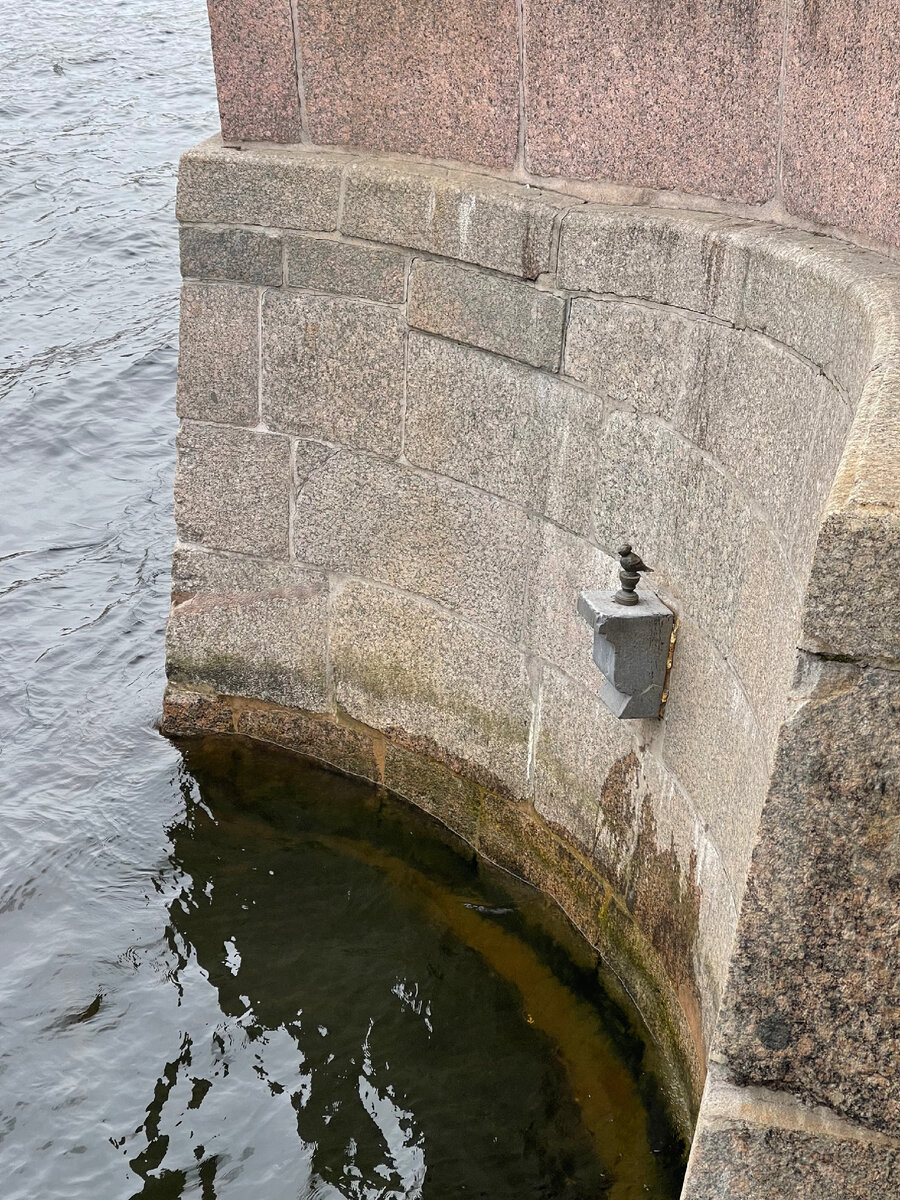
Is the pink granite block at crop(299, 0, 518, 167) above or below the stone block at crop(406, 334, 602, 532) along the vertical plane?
above

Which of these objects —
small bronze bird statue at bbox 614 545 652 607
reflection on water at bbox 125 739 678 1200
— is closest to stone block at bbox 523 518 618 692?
small bronze bird statue at bbox 614 545 652 607

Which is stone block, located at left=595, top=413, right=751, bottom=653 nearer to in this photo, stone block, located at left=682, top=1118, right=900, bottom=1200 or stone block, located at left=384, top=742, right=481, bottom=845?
stone block, located at left=384, top=742, right=481, bottom=845

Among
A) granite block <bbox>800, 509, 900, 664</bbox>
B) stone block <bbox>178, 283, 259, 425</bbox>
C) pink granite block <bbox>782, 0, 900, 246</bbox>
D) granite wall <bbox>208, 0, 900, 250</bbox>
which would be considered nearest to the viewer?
granite block <bbox>800, 509, 900, 664</bbox>

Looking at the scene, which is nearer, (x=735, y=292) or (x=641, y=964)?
(x=735, y=292)

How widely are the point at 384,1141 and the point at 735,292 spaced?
6.92 ft

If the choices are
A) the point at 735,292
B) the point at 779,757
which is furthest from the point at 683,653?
the point at 779,757

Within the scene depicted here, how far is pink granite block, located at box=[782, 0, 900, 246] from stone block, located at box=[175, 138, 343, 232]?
4.86ft

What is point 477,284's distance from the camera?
12.2 ft

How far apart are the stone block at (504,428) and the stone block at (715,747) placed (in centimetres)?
58

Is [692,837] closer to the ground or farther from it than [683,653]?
closer to the ground

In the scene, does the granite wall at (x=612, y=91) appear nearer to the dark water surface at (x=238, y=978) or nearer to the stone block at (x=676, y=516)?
the stone block at (x=676, y=516)

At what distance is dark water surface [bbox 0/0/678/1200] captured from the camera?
330 centimetres

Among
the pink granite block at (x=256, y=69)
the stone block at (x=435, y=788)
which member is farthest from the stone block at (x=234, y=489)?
the pink granite block at (x=256, y=69)

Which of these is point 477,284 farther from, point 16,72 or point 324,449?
point 16,72
